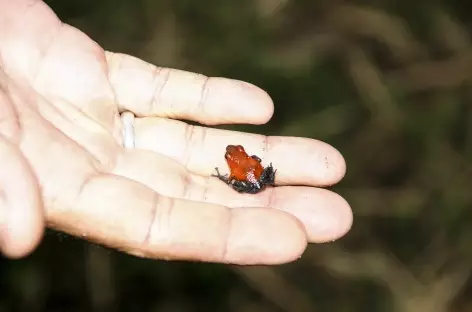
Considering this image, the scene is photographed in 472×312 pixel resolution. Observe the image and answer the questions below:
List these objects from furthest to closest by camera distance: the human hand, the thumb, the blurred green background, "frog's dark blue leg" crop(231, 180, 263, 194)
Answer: the blurred green background, "frog's dark blue leg" crop(231, 180, 263, 194), the human hand, the thumb

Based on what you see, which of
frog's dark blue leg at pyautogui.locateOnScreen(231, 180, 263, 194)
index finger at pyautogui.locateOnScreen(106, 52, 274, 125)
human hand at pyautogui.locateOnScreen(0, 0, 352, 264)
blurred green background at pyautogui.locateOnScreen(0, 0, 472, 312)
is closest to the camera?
human hand at pyautogui.locateOnScreen(0, 0, 352, 264)

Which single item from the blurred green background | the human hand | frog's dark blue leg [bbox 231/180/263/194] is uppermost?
the human hand

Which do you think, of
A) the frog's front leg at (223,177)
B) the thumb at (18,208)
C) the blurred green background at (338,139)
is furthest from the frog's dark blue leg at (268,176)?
the blurred green background at (338,139)

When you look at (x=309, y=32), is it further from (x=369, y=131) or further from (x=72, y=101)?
(x=72, y=101)

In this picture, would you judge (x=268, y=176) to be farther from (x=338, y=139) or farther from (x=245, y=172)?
(x=338, y=139)

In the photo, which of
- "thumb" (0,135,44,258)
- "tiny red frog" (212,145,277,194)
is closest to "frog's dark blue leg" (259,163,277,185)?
"tiny red frog" (212,145,277,194)

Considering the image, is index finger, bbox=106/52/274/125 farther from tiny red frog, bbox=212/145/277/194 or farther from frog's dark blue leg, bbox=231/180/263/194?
frog's dark blue leg, bbox=231/180/263/194
